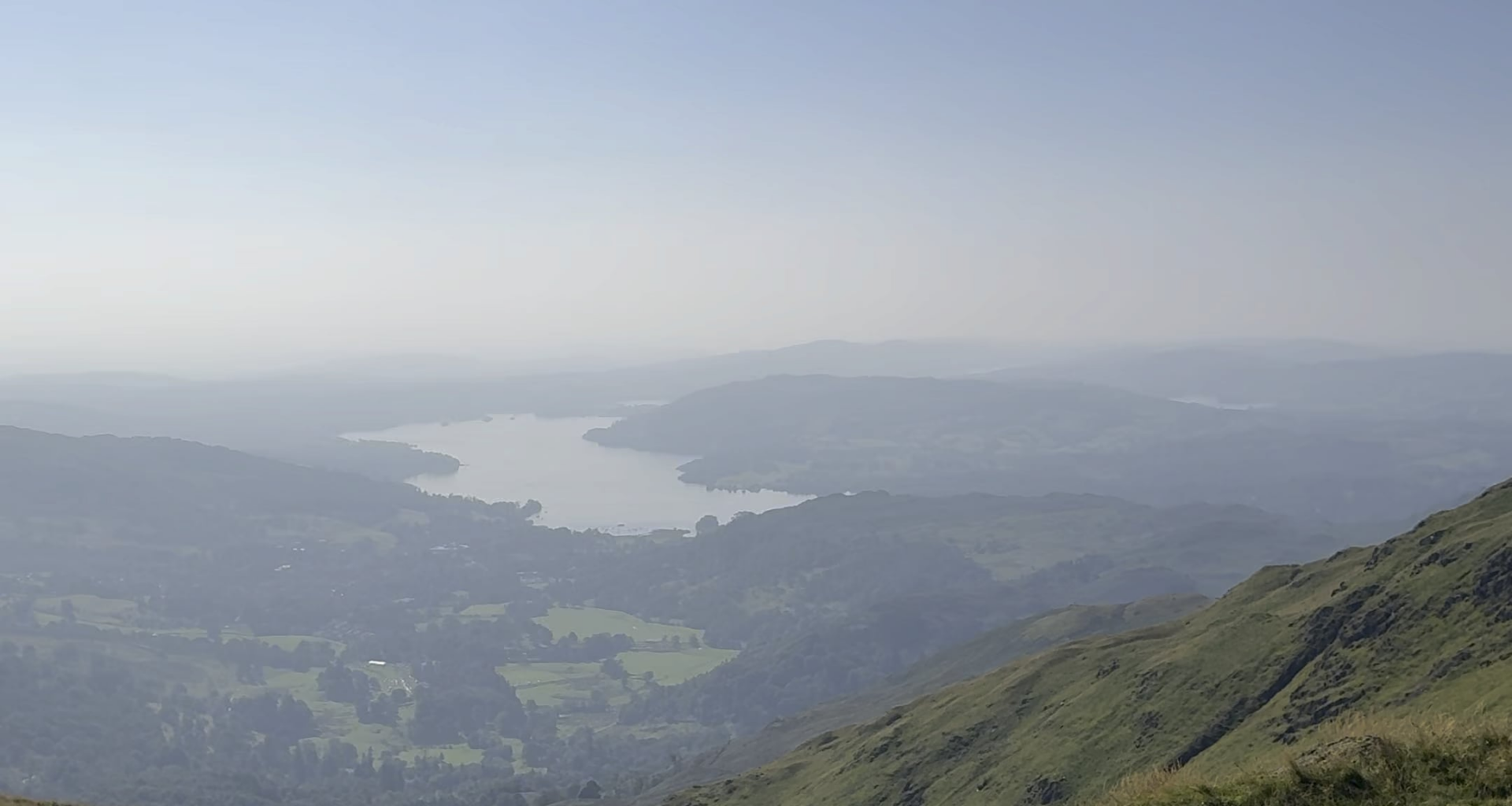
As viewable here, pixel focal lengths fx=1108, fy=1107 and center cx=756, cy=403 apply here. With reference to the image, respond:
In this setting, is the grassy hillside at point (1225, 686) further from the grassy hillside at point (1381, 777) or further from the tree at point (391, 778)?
the tree at point (391, 778)

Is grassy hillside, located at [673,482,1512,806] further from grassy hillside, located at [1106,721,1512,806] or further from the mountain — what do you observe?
the mountain

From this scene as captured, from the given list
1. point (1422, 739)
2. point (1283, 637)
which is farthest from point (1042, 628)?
point (1422, 739)

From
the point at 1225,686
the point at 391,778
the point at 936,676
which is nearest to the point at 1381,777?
the point at 1225,686

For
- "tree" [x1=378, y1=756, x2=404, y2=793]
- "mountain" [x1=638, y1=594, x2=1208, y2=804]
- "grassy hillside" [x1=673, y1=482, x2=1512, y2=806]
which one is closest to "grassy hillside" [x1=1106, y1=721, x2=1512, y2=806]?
"grassy hillside" [x1=673, y1=482, x2=1512, y2=806]

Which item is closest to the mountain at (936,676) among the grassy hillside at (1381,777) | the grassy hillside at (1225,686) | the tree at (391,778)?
the grassy hillside at (1225,686)

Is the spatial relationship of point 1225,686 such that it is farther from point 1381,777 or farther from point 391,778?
point 391,778

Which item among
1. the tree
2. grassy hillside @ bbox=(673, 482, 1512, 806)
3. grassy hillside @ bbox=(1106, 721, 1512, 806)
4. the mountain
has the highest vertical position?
grassy hillside @ bbox=(1106, 721, 1512, 806)
